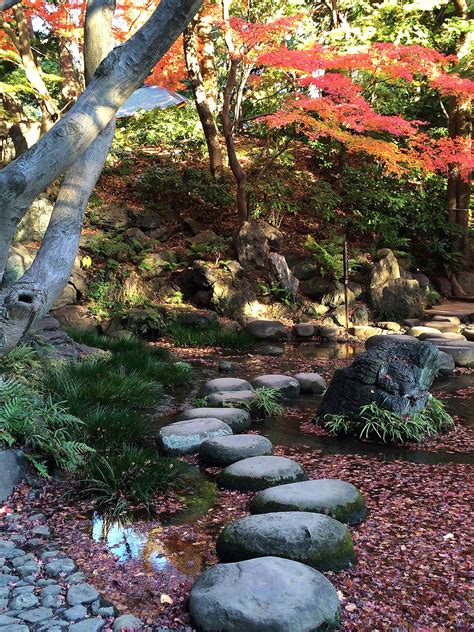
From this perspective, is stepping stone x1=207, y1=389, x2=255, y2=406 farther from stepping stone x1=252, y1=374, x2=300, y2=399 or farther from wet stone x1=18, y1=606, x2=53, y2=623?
wet stone x1=18, y1=606, x2=53, y2=623

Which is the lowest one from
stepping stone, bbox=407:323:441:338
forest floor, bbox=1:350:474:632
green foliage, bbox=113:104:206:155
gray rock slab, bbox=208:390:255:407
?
forest floor, bbox=1:350:474:632

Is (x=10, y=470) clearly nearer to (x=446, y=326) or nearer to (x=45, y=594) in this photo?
(x=45, y=594)

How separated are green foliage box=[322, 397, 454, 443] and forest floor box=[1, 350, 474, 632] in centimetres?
62

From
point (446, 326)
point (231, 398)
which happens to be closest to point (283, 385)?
point (231, 398)

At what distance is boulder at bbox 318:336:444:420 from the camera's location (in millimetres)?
5520

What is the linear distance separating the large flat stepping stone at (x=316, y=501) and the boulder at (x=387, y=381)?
74.4 inches

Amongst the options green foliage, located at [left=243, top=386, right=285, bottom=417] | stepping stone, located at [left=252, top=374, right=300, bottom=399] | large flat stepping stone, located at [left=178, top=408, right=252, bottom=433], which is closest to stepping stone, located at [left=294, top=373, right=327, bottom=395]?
stepping stone, located at [left=252, top=374, right=300, bottom=399]

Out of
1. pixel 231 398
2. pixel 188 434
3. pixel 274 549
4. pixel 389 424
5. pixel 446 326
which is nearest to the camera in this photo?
pixel 274 549

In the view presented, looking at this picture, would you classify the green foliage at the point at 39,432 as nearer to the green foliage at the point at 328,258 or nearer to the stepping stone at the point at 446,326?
the stepping stone at the point at 446,326

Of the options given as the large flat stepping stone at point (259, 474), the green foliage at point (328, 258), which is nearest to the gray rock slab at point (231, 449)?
the large flat stepping stone at point (259, 474)

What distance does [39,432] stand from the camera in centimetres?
400

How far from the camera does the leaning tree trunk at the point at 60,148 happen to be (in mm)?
3299

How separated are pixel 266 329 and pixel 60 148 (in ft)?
24.7

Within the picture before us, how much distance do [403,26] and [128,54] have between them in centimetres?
1081
